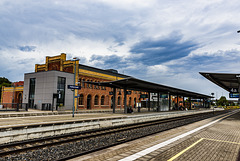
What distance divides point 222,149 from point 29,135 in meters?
11.0

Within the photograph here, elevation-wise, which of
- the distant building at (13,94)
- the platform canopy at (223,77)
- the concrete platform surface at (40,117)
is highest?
the platform canopy at (223,77)

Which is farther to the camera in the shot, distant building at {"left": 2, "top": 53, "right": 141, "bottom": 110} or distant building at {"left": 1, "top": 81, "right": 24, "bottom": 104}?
distant building at {"left": 1, "top": 81, "right": 24, "bottom": 104}

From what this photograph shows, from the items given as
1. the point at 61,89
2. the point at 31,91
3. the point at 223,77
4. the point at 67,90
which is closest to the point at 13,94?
the point at 31,91

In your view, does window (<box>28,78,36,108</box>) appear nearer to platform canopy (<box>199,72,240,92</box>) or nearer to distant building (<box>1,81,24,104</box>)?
distant building (<box>1,81,24,104</box>)

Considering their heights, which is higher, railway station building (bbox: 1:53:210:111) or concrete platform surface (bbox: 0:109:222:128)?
railway station building (bbox: 1:53:210:111)

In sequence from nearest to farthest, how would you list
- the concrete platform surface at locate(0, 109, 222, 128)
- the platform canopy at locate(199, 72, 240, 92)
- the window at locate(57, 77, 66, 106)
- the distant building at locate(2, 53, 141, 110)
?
the concrete platform surface at locate(0, 109, 222, 128) → the platform canopy at locate(199, 72, 240, 92) → the distant building at locate(2, 53, 141, 110) → the window at locate(57, 77, 66, 106)

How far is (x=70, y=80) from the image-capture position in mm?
38625

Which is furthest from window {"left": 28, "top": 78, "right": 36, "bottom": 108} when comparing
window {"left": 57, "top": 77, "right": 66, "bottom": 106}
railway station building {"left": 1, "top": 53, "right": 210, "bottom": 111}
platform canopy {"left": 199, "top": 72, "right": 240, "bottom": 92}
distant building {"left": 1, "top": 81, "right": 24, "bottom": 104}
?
platform canopy {"left": 199, "top": 72, "right": 240, "bottom": 92}

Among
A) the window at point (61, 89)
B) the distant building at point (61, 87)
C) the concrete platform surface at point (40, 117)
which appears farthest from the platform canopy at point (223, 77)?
the window at point (61, 89)

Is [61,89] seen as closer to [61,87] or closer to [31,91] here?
[61,87]

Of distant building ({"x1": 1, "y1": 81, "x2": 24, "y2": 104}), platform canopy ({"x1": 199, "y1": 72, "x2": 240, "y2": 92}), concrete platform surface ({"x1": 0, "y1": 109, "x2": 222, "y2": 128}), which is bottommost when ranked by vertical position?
concrete platform surface ({"x1": 0, "y1": 109, "x2": 222, "y2": 128})

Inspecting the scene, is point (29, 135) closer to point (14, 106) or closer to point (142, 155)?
point (142, 155)

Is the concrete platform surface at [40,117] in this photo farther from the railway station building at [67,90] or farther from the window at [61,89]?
the window at [61,89]

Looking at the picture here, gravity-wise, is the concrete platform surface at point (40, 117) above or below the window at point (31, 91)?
below
